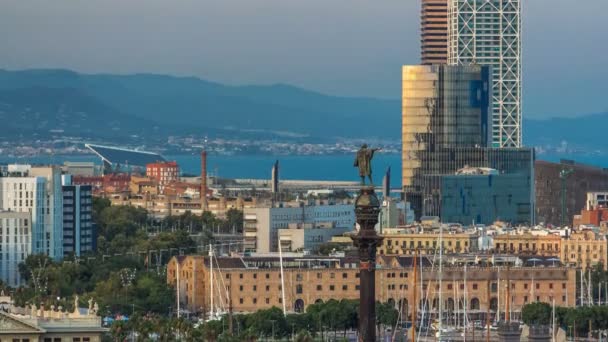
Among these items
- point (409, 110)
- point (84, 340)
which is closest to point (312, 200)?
point (409, 110)

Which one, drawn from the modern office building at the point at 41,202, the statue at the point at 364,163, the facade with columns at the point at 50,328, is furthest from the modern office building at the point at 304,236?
the statue at the point at 364,163

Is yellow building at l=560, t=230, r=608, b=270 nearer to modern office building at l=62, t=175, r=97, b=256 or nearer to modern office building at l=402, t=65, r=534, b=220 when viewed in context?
modern office building at l=62, t=175, r=97, b=256

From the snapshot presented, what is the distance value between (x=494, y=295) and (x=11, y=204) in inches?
1585

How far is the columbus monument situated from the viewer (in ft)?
145

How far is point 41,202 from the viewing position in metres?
163

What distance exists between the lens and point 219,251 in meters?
157

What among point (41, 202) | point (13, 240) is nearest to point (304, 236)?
point (41, 202)

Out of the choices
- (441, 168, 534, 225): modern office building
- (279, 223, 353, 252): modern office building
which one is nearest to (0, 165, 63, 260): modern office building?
(279, 223, 353, 252): modern office building

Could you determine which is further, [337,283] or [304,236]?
[304,236]

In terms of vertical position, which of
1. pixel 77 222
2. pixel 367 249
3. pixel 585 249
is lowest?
pixel 585 249

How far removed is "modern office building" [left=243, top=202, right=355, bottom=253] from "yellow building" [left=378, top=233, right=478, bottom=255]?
879 centimetres

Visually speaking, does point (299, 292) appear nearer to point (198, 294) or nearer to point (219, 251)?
point (198, 294)

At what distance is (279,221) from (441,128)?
31117 mm

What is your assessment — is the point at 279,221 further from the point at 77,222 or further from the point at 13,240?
the point at 13,240
